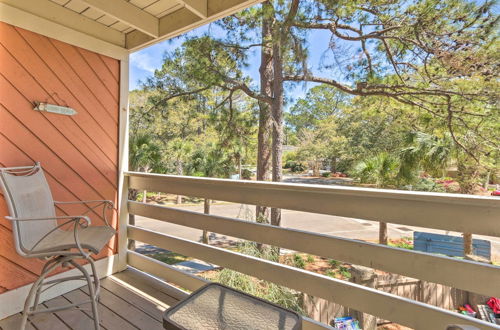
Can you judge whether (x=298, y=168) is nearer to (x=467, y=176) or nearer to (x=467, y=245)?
(x=467, y=245)

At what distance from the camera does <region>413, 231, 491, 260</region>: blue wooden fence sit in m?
6.62

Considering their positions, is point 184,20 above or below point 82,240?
above

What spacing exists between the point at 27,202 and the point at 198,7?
168 cm

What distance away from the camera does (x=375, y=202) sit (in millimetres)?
1293

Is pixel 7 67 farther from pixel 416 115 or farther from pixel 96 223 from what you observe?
pixel 416 115

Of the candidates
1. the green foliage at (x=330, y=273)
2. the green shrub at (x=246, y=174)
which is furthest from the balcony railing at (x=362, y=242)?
the green shrub at (x=246, y=174)

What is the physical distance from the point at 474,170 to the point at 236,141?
5115mm

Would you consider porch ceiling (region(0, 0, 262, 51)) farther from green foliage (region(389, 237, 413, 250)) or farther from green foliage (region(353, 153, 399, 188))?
green foliage (region(389, 237, 413, 250))

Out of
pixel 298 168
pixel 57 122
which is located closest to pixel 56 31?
pixel 57 122

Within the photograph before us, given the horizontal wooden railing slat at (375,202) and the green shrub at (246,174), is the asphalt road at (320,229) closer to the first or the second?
the green shrub at (246,174)

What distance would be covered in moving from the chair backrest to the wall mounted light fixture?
1.38 ft

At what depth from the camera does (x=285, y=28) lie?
438 centimetres

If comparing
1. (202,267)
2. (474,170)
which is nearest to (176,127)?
(202,267)

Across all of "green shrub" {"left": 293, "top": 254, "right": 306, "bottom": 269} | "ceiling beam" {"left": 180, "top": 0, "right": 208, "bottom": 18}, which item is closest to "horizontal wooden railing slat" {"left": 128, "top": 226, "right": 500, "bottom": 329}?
"ceiling beam" {"left": 180, "top": 0, "right": 208, "bottom": 18}
